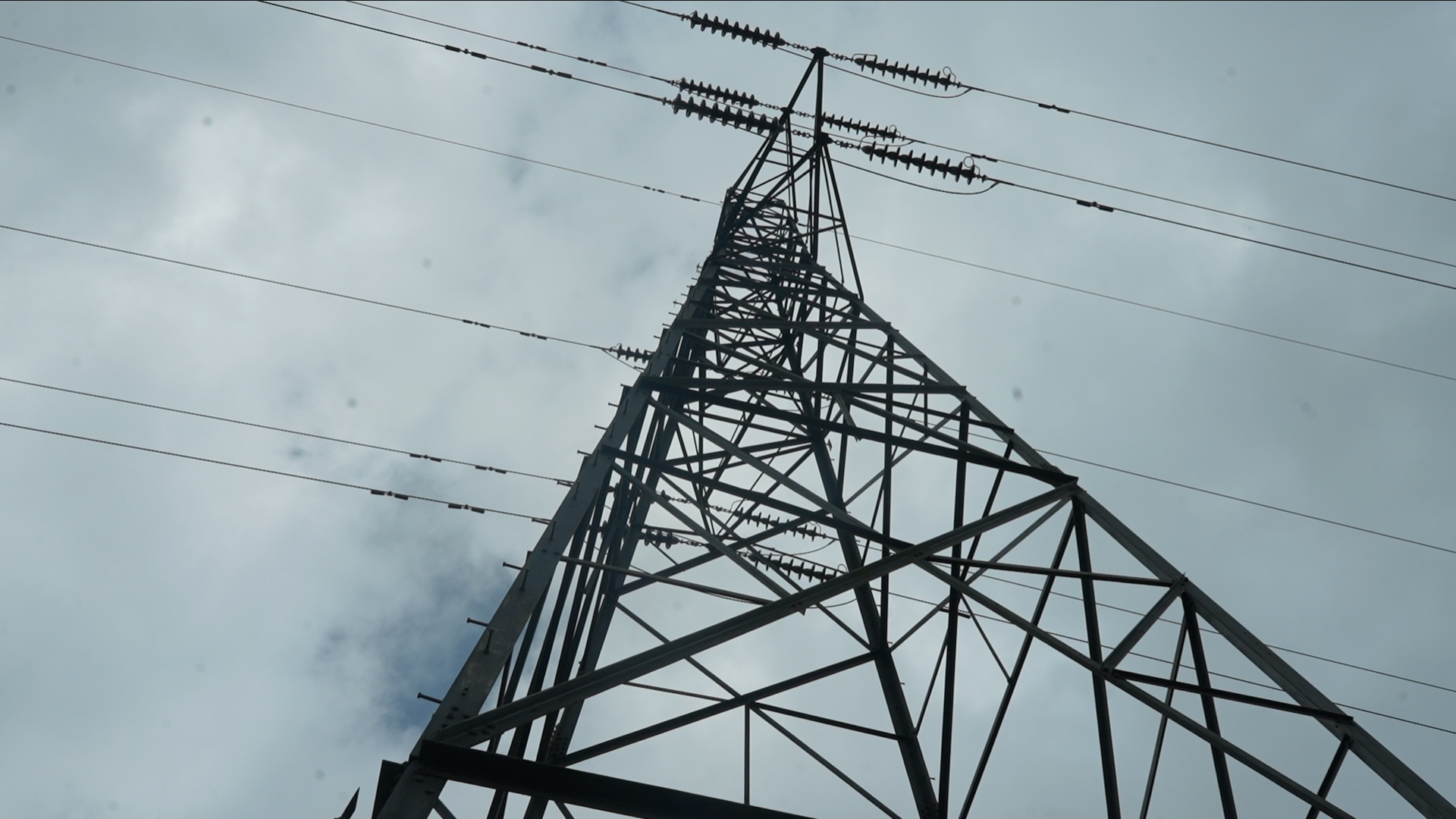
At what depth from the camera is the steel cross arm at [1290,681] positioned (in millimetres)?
5168

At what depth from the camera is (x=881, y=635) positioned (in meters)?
7.88

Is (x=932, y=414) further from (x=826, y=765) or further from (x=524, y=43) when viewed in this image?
(x=524, y=43)

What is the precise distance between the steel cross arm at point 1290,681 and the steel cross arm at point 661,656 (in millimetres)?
1395

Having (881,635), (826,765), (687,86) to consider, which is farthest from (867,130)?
(826,765)

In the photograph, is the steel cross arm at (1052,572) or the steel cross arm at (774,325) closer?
the steel cross arm at (1052,572)

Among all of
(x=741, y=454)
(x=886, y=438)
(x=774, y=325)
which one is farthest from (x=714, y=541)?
(x=774, y=325)

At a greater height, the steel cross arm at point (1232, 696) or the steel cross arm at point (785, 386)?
the steel cross arm at point (785, 386)

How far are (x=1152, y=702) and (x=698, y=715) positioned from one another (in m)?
2.75

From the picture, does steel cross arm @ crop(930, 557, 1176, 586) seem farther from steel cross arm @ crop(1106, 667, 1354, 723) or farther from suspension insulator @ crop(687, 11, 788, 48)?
suspension insulator @ crop(687, 11, 788, 48)

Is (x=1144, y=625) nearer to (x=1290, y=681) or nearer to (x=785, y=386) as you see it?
(x=1290, y=681)

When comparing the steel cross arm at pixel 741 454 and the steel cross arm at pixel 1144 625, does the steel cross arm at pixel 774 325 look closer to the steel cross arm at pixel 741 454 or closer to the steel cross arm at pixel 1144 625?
the steel cross arm at pixel 741 454

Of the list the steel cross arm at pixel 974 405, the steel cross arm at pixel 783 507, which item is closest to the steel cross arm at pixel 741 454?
the steel cross arm at pixel 783 507

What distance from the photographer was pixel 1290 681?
19.1 feet

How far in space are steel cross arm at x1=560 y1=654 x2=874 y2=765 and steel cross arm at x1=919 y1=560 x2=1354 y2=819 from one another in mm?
1268
